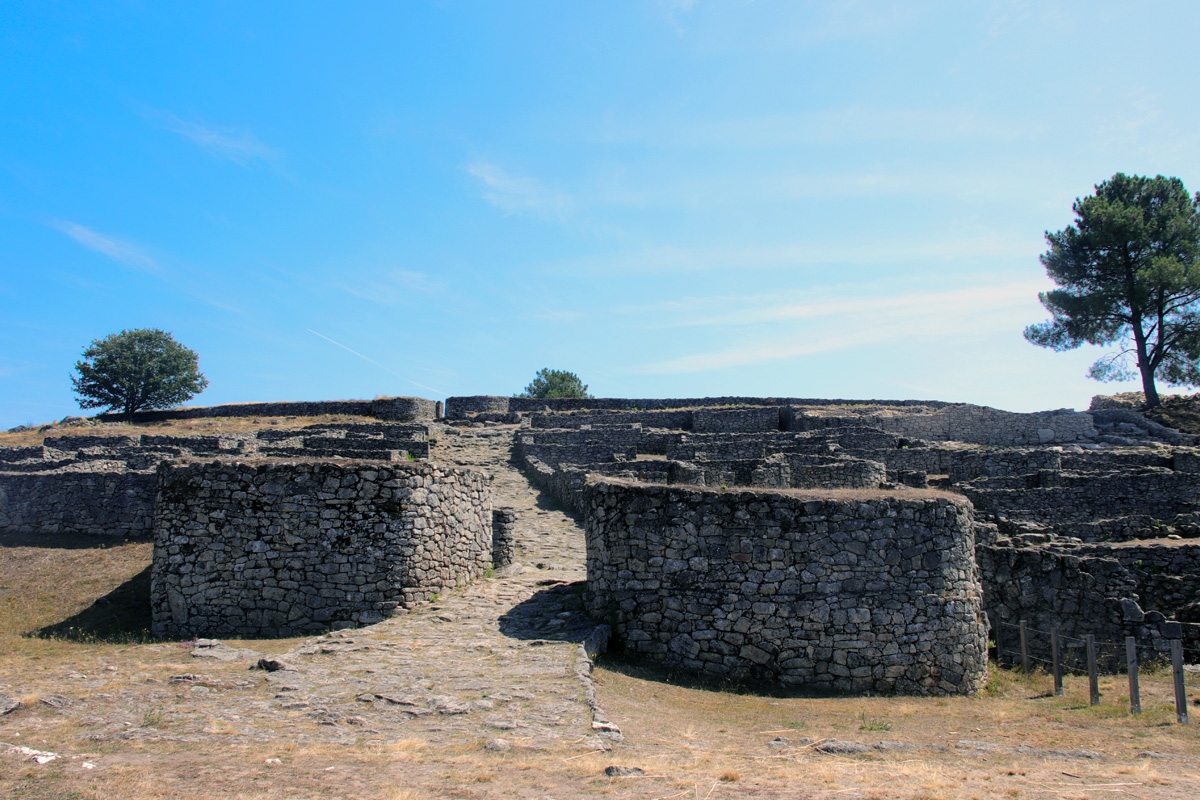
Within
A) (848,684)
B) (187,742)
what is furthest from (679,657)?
(187,742)

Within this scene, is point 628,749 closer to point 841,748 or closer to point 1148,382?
point 841,748

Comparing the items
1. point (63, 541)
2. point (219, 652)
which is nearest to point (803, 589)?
point (219, 652)

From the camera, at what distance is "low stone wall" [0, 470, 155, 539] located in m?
17.5

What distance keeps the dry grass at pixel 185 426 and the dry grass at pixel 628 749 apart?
35.8 metres

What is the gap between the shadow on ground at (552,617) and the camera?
11086 mm

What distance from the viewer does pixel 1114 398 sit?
49.1m

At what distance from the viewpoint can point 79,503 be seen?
59.1 ft

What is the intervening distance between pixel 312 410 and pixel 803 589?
4724 centimetres

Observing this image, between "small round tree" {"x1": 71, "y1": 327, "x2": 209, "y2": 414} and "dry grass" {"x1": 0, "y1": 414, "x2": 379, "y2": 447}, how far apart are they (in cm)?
951

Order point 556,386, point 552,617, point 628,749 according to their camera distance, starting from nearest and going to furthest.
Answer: point 628,749, point 552,617, point 556,386

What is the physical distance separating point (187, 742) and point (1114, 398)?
55052 millimetres

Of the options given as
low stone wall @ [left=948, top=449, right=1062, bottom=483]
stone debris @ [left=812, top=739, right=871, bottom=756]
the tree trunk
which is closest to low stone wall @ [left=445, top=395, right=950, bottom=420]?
the tree trunk

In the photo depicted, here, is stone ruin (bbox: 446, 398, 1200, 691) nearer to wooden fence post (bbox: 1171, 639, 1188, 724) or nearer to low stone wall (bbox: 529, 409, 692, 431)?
wooden fence post (bbox: 1171, 639, 1188, 724)

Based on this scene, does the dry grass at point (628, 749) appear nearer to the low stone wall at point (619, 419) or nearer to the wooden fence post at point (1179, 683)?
the wooden fence post at point (1179, 683)
